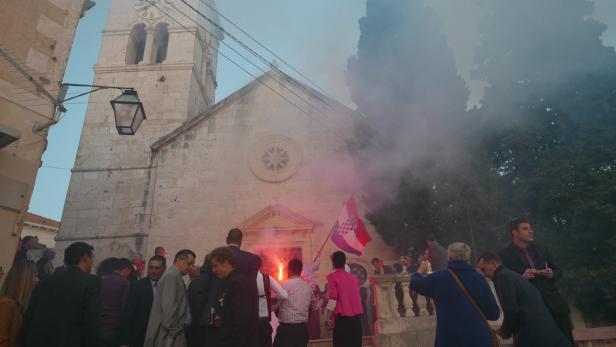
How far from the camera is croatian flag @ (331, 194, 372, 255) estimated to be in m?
9.09

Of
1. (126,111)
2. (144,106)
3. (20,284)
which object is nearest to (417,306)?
(20,284)

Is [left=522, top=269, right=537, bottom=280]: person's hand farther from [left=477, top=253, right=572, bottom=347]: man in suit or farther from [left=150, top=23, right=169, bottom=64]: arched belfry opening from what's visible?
[left=150, top=23, right=169, bottom=64]: arched belfry opening

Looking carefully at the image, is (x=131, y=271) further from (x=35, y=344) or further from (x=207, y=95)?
(x=207, y=95)

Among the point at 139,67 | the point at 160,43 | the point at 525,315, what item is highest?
the point at 160,43

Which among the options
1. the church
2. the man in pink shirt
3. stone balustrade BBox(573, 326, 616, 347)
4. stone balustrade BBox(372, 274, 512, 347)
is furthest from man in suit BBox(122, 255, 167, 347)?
the church

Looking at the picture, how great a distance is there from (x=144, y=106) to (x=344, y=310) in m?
13.3

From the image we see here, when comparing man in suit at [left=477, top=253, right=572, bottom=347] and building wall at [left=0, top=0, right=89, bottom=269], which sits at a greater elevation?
building wall at [left=0, top=0, right=89, bottom=269]

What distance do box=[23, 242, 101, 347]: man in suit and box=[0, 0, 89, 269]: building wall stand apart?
3578 millimetres

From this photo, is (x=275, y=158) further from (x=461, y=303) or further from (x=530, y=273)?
(x=461, y=303)

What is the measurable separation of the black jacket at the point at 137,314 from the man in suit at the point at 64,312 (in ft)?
3.03

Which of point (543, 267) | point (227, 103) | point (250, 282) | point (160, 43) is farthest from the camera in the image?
→ point (160, 43)

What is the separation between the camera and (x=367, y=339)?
7332mm

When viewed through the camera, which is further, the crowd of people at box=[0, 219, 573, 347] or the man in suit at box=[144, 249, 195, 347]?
the man in suit at box=[144, 249, 195, 347]

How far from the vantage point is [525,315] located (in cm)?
332
